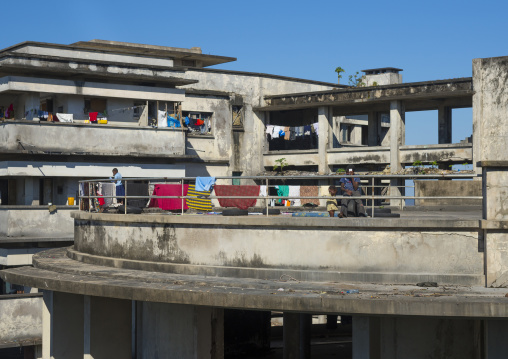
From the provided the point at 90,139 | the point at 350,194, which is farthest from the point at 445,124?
the point at 350,194

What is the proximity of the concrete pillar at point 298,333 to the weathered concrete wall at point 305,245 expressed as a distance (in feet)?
27.5

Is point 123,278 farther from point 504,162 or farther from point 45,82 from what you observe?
point 45,82

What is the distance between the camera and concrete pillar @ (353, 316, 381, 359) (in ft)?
52.0

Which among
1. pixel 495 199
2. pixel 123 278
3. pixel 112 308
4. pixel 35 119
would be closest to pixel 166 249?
pixel 123 278

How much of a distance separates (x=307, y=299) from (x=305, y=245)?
7.44ft

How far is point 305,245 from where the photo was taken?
1689 cm

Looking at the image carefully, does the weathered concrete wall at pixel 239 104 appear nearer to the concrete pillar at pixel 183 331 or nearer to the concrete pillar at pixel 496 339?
the concrete pillar at pixel 183 331

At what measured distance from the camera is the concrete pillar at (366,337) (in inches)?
623

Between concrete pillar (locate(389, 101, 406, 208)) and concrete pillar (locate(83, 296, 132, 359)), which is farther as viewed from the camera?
concrete pillar (locate(389, 101, 406, 208))

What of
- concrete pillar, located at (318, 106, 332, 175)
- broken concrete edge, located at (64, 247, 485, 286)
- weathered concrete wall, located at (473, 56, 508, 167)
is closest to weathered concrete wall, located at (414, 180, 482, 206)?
weathered concrete wall, located at (473, 56, 508, 167)

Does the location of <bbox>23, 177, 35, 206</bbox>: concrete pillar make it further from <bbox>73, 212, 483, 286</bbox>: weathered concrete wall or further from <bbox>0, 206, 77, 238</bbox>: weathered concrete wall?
<bbox>73, 212, 483, 286</bbox>: weathered concrete wall

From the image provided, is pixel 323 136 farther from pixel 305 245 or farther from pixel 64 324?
pixel 305 245

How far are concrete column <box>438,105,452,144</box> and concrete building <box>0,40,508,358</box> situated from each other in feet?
5.66

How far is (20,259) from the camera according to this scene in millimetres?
32344
